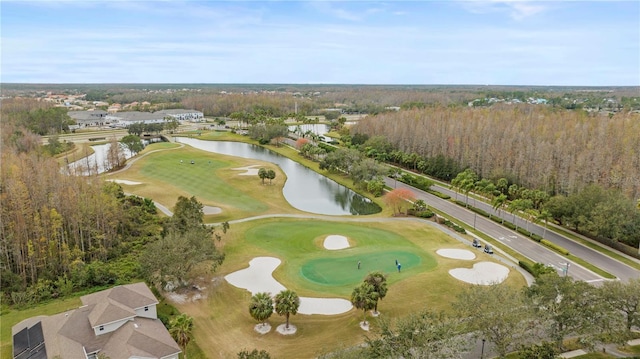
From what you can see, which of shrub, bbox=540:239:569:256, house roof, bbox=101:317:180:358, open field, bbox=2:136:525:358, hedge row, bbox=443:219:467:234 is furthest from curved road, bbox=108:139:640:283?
house roof, bbox=101:317:180:358

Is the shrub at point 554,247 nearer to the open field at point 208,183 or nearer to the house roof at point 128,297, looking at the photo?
the open field at point 208,183

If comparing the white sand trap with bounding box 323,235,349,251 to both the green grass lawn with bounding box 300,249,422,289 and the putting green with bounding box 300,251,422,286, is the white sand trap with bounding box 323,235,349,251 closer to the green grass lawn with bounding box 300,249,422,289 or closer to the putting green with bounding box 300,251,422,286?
the green grass lawn with bounding box 300,249,422,289

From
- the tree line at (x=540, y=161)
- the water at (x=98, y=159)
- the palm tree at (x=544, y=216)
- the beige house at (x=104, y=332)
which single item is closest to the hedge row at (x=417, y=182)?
the tree line at (x=540, y=161)

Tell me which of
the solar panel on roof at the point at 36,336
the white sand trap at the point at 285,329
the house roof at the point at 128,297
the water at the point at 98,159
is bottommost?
the white sand trap at the point at 285,329

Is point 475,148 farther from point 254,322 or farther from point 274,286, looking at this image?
point 254,322

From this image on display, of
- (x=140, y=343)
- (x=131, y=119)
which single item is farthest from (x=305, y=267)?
(x=131, y=119)

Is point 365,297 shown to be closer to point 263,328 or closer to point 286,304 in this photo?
point 286,304
